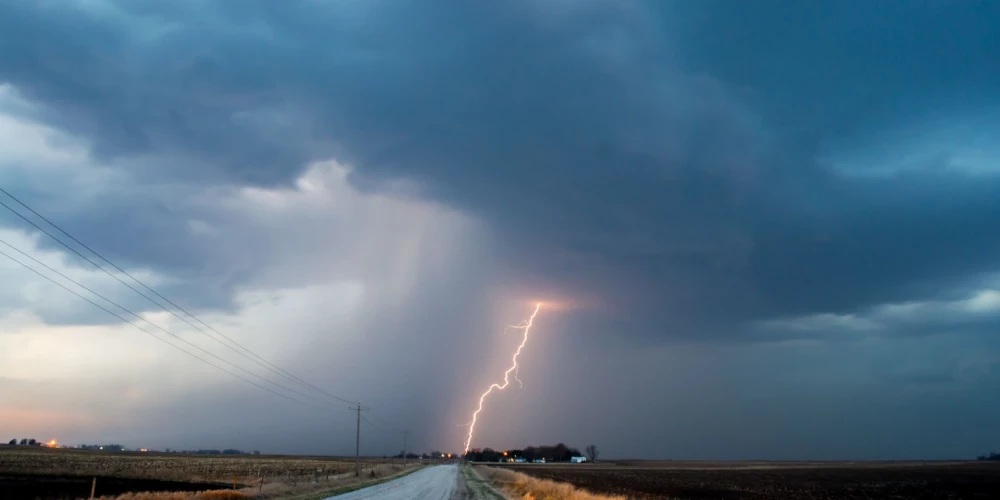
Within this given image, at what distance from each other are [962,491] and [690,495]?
1091 inches

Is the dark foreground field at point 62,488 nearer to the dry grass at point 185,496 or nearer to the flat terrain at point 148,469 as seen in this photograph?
the dry grass at point 185,496

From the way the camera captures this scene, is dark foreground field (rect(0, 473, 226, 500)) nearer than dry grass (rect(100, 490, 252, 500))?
No

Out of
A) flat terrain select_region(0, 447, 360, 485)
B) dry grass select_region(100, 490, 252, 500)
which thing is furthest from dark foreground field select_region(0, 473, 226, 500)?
flat terrain select_region(0, 447, 360, 485)

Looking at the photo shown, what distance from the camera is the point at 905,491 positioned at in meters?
58.8

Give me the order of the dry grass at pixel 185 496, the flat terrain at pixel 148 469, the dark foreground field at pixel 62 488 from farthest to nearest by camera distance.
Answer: the flat terrain at pixel 148 469 < the dark foreground field at pixel 62 488 < the dry grass at pixel 185 496

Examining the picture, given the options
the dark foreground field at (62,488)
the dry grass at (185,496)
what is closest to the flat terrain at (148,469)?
the dark foreground field at (62,488)

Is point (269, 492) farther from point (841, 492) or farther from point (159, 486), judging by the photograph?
point (841, 492)

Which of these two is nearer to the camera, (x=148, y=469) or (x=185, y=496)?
(x=185, y=496)

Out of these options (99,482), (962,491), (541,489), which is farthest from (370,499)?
(962,491)

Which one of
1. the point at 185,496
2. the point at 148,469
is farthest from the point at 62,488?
the point at 148,469

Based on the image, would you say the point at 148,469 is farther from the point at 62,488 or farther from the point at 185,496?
the point at 185,496

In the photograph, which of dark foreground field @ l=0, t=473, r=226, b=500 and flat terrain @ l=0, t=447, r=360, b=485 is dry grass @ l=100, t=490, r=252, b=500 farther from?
flat terrain @ l=0, t=447, r=360, b=485

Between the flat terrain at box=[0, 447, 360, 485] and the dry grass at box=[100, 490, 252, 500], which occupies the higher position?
the dry grass at box=[100, 490, 252, 500]

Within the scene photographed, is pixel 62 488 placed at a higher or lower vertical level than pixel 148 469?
higher
